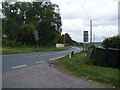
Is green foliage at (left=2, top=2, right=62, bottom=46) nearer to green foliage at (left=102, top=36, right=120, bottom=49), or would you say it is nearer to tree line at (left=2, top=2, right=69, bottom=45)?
tree line at (left=2, top=2, right=69, bottom=45)

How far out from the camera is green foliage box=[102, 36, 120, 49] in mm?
27653

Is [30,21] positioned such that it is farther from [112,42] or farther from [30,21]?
[112,42]

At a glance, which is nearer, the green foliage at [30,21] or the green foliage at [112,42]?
the green foliage at [112,42]

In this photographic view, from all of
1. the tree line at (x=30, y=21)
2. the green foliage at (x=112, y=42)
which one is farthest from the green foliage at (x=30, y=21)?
the green foliage at (x=112, y=42)

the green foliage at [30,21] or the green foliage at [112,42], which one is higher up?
the green foliage at [30,21]

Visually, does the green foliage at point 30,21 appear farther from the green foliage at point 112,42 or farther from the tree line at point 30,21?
the green foliage at point 112,42

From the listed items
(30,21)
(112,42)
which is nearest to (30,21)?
(30,21)

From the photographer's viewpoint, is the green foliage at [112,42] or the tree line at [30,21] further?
the tree line at [30,21]

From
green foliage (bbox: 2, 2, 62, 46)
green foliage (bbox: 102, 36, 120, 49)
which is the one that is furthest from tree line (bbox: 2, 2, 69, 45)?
green foliage (bbox: 102, 36, 120, 49)

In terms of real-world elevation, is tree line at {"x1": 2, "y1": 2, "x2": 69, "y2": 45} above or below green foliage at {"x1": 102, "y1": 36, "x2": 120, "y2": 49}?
above

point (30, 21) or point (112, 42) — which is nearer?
point (112, 42)

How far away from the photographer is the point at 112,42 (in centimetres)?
2839

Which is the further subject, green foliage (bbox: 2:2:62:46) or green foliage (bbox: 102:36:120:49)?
green foliage (bbox: 2:2:62:46)

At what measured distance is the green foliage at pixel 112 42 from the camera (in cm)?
2765
